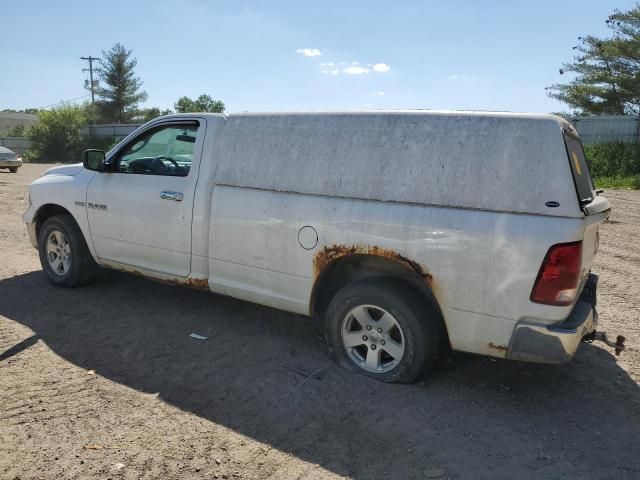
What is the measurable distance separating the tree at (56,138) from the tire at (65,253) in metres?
41.7

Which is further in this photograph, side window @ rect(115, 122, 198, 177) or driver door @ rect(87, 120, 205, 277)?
side window @ rect(115, 122, 198, 177)

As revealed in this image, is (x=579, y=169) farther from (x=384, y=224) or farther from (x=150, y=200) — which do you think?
(x=150, y=200)

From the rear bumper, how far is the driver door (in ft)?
9.37

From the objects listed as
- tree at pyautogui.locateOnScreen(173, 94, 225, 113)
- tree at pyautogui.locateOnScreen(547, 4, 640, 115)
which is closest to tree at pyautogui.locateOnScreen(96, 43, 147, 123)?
tree at pyautogui.locateOnScreen(173, 94, 225, 113)

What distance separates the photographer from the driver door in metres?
4.81

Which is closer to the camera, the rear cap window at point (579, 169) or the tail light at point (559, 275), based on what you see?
the tail light at point (559, 275)

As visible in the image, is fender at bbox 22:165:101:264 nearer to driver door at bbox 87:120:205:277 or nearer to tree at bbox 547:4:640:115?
driver door at bbox 87:120:205:277

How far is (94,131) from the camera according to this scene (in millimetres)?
45469

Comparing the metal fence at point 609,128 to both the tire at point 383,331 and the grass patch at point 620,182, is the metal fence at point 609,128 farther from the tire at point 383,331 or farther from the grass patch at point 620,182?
the tire at point 383,331

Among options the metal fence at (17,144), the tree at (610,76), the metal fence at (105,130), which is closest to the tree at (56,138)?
the metal fence at (105,130)

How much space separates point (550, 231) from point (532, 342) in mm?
704

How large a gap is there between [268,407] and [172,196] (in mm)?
2167

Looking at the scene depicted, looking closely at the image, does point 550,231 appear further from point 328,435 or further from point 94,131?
point 94,131

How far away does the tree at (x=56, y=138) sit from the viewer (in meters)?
44.2
